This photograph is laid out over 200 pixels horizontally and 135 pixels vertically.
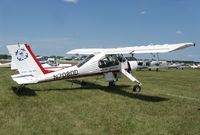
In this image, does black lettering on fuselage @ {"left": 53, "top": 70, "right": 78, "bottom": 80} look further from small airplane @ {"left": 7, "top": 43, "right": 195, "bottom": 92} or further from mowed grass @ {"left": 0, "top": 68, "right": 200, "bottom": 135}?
mowed grass @ {"left": 0, "top": 68, "right": 200, "bottom": 135}

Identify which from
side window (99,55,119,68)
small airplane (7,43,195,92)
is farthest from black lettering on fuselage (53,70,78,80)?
side window (99,55,119,68)

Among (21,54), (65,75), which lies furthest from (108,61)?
(21,54)

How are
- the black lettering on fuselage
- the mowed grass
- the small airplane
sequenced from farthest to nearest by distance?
1. the black lettering on fuselage
2. the small airplane
3. the mowed grass

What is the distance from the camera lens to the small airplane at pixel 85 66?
1164 centimetres

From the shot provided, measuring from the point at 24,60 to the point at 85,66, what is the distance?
3.61m

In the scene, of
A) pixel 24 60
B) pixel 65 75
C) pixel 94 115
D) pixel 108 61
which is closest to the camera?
pixel 94 115

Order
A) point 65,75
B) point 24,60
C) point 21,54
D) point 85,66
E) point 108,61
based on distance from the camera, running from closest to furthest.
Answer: point 21,54, point 24,60, point 65,75, point 85,66, point 108,61

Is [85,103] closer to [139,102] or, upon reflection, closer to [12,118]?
[139,102]

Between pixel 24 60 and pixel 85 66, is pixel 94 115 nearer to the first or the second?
pixel 24 60

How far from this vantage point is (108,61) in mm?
14953

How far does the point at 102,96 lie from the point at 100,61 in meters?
3.03

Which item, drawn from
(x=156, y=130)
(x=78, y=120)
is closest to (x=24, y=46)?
(x=78, y=120)

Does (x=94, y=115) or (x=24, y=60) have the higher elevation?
(x=24, y=60)

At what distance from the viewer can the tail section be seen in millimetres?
11492
